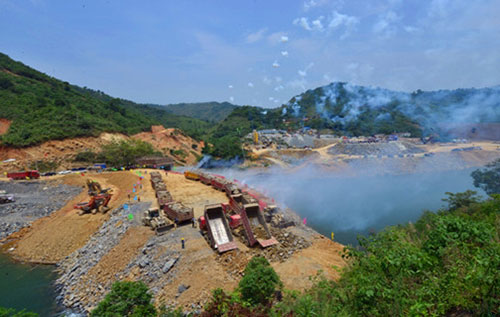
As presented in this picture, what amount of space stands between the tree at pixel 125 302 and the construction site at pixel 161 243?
2537 mm

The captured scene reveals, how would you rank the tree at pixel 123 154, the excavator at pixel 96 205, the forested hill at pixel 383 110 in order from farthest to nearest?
1. the forested hill at pixel 383 110
2. the tree at pixel 123 154
3. the excavator at pixel 96 205

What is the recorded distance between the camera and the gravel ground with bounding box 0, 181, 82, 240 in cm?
2188

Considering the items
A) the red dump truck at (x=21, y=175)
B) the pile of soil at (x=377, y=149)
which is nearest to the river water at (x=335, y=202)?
the pile of soil at (x=377, y=149)

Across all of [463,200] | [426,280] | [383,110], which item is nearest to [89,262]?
[426,280]

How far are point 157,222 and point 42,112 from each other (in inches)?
1806

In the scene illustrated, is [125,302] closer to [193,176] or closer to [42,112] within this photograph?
[193,176]

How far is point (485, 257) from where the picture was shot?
4.66 metres

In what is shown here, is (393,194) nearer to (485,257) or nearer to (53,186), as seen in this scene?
(485,257)

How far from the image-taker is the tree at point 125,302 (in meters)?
7.79

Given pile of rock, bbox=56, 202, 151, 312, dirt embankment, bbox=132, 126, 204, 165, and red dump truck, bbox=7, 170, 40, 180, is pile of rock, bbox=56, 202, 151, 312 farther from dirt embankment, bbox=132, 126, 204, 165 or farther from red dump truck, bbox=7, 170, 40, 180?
dirt embankment, bbox=132, 126, 204, 165

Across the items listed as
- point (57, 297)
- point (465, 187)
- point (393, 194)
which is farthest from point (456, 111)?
point (57, 297)

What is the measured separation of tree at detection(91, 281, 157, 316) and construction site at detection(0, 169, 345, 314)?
254cm

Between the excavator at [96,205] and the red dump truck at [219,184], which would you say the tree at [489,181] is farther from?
the excavator at [96,205]

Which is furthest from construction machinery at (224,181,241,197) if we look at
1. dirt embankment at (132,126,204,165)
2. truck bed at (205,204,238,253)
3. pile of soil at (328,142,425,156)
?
pile of soil at (328,142,425,156)
